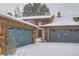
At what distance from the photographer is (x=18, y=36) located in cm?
949

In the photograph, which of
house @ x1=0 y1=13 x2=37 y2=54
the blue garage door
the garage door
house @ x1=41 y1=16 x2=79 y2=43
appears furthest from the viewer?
the garage door

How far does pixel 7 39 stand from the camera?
24.7 ft

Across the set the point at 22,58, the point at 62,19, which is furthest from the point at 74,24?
the point at 22,58

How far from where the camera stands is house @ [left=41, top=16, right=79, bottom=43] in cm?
1220

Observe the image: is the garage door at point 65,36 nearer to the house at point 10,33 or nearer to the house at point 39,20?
the house at point 39,20

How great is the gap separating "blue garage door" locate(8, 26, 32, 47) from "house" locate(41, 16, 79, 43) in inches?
65.3

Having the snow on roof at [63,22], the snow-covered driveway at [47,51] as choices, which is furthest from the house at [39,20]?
the snow-covered driveway at [47,51]

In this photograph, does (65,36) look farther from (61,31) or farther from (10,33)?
(10,33)

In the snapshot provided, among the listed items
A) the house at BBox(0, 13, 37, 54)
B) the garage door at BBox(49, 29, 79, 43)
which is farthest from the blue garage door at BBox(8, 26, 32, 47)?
the garage door at BBox(49, 29, 79, 43)

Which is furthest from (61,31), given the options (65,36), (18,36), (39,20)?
(18,36)

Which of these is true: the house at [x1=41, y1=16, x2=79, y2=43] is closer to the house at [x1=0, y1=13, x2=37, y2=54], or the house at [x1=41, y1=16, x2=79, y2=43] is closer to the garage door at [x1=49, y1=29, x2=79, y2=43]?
the garage door at [x1=49, y1=29, x2=79, y2=43]

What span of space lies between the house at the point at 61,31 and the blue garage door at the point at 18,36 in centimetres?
166

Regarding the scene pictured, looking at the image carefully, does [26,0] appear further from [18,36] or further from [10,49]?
[18,36]

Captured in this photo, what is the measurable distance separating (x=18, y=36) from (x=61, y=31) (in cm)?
426
